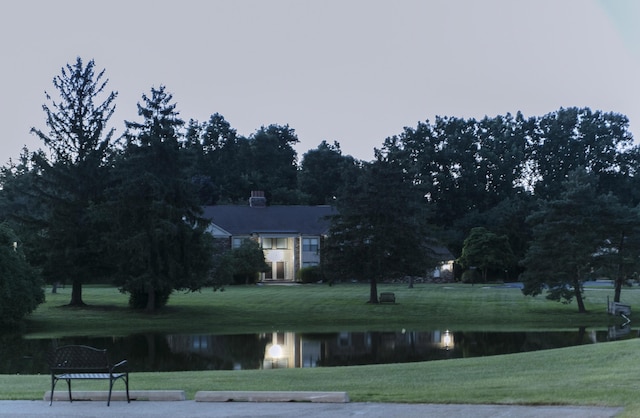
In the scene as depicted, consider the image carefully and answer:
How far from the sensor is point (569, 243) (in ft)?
140

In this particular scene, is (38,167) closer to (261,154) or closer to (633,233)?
(633,233)

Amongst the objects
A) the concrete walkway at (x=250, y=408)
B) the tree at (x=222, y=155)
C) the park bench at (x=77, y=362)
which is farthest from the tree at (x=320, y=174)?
the concrete walkway at (x=250, y=408)

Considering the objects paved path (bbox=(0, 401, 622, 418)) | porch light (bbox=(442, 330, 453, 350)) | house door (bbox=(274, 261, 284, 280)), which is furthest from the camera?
house door (bbox=(274, 261, 284, 280))

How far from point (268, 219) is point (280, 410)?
69.2 meters

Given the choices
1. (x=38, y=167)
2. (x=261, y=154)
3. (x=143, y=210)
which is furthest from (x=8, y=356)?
(x=261, y=154)

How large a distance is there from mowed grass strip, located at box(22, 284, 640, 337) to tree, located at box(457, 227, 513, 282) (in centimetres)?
2210

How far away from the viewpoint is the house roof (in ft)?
254

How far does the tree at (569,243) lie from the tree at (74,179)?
75.8 feet

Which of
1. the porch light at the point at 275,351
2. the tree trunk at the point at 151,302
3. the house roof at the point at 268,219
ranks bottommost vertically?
the porch light at the point at 275,351

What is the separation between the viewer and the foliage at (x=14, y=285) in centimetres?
3600

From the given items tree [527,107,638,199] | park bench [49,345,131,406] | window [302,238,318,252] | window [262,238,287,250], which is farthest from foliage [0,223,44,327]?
tree [527,107,638,199]

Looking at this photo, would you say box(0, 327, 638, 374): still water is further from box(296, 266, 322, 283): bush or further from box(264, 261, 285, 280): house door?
box(264, 261, 285, 280): house door

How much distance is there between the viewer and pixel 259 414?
33.6ft

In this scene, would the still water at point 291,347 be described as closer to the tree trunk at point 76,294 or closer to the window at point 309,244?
the tree trunk at point 76,294
